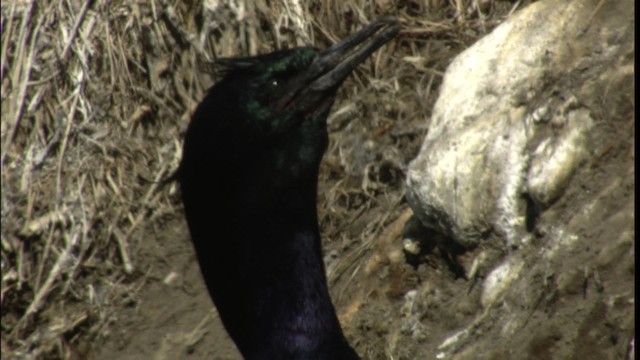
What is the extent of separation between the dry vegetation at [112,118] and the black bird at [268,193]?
1.48 m

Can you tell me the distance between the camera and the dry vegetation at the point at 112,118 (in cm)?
546

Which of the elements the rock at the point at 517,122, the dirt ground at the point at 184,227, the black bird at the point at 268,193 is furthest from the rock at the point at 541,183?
the black bird at the point at 268,193

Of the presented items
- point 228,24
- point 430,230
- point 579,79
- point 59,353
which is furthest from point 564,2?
point 59,353

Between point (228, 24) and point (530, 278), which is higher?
point (228, 24)

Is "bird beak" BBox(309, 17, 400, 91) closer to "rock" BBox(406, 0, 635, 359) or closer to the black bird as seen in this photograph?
the black bird

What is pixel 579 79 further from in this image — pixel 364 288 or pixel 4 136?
pixel 4 136

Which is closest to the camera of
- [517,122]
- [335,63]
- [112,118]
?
[335,63]

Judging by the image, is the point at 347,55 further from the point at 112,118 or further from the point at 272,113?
the point at 112,118

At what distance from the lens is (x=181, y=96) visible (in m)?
5.72

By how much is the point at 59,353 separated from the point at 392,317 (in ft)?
5.30

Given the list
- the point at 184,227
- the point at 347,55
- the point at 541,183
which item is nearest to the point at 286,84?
the point at 347,55

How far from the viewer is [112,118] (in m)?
5.79

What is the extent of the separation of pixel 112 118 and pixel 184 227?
61 cm

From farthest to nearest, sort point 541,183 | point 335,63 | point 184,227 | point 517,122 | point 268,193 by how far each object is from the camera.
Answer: point 184,227, point 517,122, point 541,183, point 335,63, point 268,193
